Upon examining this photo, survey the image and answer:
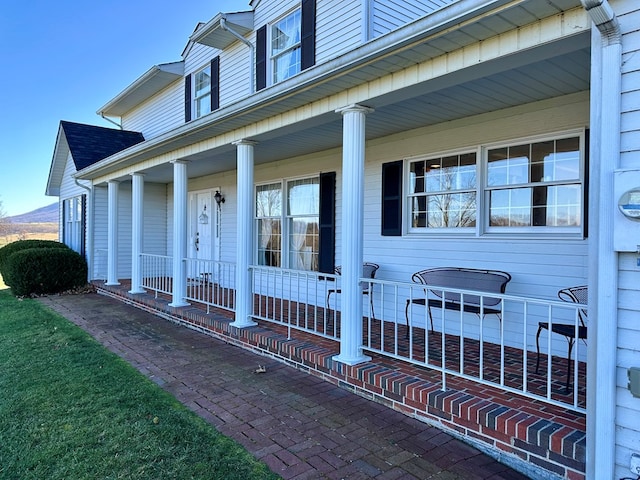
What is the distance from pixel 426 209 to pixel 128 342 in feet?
14.1

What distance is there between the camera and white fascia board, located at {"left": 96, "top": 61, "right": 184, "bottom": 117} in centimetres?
1085

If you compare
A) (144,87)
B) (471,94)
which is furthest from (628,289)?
(144,87)

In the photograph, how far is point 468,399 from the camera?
315cm

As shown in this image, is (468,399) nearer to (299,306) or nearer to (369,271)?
(369,271)

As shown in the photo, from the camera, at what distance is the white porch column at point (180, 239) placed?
22.8 feet

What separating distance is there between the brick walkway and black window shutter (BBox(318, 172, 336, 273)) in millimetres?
2011

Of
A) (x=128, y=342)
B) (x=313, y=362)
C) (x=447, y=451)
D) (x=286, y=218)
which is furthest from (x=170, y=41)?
(x=447, y=451)

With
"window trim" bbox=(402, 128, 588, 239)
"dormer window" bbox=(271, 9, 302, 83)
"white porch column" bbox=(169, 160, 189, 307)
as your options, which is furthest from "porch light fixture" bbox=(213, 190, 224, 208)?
"window trim" bbox=(402, 128, 588, 239)

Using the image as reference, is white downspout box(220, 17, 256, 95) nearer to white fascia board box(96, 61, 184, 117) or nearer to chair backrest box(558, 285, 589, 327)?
white fascia board box(96, 61, 184, 117)

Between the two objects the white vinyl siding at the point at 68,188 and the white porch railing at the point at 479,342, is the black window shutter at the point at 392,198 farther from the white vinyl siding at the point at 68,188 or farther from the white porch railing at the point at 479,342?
the white vinyl siding at the point at 68,188

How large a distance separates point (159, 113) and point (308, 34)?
635cm

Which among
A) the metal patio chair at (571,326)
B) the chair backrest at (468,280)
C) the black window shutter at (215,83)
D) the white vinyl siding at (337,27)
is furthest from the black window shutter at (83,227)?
the metal patio chair at (571,326)

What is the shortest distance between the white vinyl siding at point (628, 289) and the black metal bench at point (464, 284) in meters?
2.01

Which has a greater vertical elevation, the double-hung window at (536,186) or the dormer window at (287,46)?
the dormer window at (287,46)
